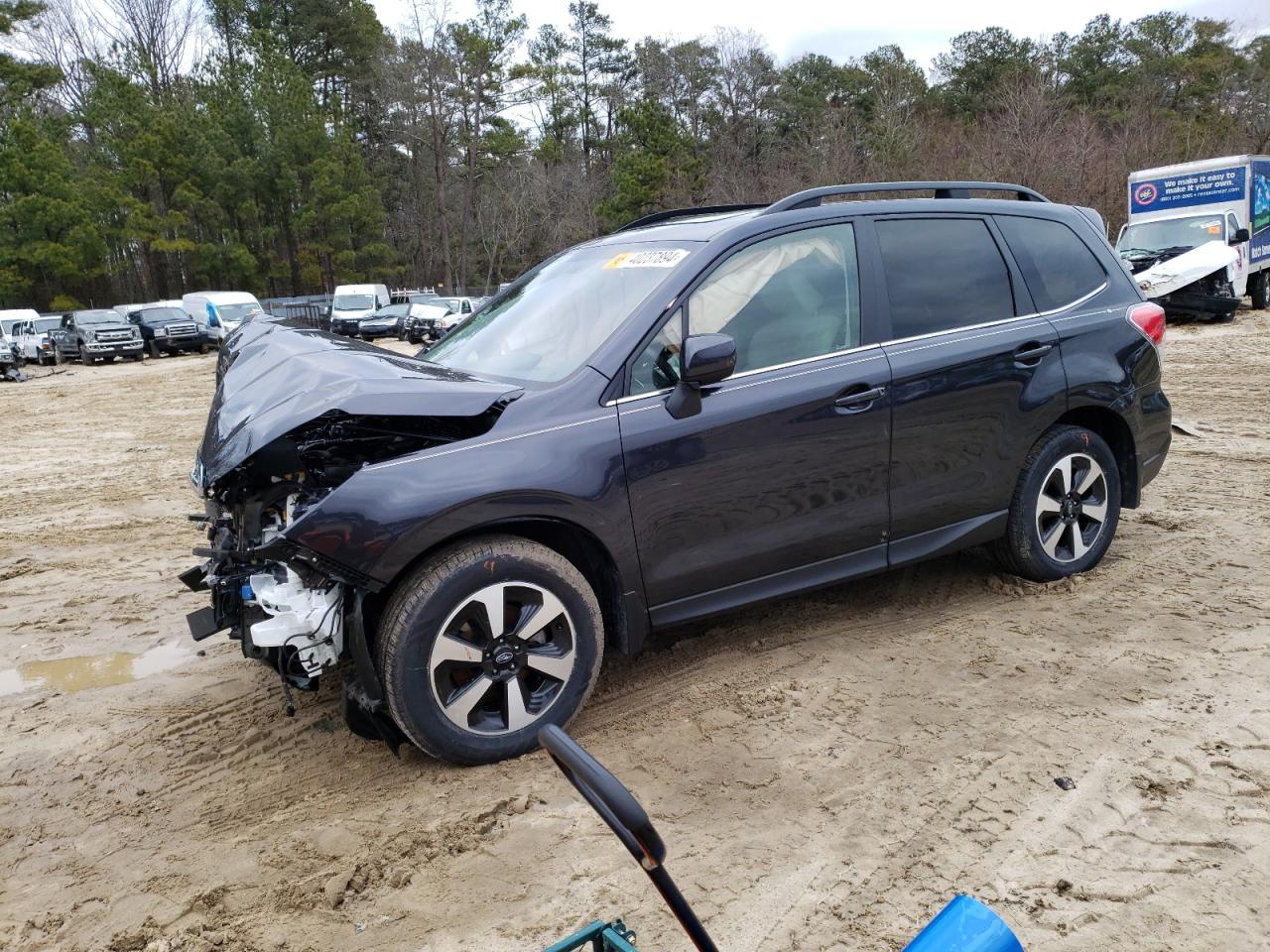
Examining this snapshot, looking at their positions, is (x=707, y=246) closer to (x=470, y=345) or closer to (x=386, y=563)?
(x=470, y=345)

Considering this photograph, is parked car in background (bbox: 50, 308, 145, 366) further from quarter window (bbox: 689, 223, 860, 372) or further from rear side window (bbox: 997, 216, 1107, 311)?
rear side window (bbox: 997, 216, 1107, 311)

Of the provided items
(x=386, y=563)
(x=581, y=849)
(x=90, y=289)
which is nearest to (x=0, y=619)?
(x=386, y=563)

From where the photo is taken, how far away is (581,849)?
8.95ft

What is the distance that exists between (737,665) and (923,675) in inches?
30.0

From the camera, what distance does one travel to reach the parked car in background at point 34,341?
29.1m

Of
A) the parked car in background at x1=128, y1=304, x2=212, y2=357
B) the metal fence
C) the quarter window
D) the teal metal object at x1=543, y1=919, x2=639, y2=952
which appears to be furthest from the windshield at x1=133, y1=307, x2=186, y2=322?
the teal metal object at x1=543, y1=919, x2=639, y2=952

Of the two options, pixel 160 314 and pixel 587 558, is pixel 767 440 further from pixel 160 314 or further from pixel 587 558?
pixel 160 314

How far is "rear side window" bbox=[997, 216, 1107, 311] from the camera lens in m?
4.43

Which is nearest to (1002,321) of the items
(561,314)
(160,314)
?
(561,314)

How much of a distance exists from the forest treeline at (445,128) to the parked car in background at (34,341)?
12.8 m

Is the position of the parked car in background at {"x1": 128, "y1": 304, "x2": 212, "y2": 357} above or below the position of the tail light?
above

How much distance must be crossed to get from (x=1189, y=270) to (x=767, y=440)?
15928 mm

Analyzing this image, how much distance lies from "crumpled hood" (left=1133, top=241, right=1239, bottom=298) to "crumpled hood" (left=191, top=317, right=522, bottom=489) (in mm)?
15939

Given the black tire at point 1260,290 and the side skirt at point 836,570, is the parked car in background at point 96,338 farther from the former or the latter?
the black tire at point 1260,290
